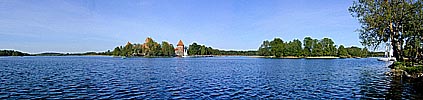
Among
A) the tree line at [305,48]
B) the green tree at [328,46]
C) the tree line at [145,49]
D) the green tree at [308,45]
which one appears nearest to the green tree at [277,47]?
the tree line at [305,48]

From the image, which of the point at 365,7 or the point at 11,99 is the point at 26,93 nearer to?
the point at 11,99

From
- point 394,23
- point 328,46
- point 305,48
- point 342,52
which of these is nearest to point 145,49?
point 305,48

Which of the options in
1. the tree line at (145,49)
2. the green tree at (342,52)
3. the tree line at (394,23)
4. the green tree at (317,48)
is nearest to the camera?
the tree line at (394,23)

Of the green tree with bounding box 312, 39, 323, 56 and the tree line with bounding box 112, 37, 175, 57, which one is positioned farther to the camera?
the tree line with bounding box 112, 37, 175, 57

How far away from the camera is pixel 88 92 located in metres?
19.8

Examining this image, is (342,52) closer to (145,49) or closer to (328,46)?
(328,46)

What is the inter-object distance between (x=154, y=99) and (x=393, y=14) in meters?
28.0

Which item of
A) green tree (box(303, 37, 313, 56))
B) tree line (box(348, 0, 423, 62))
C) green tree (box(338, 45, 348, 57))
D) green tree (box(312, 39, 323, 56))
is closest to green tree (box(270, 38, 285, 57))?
green tree (box(303, 37, 313, 56))

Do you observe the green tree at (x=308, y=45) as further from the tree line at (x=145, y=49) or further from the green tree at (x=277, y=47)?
the tree line at (x=145, y=49)

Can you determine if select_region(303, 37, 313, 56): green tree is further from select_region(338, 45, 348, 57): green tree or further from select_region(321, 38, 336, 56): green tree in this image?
select_region(338, 45, 348, 57): green tree

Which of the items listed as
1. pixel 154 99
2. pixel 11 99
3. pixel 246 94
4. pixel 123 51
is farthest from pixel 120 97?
pixel 123 51

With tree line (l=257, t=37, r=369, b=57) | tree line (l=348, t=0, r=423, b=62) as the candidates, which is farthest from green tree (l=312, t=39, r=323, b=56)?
tree line (l=348, t=0, r=423, b=62)

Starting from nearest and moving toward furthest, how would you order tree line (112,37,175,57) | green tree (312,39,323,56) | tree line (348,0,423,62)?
tree line (348,0,423,62) → green tree (312,39,323,56) → tree line (112,37,175,57)

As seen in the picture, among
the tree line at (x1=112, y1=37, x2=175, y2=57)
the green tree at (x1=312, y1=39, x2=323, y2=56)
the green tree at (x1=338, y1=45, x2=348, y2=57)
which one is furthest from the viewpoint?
the tree line at (x1=112, y1=37, x2=175, y2=57)
